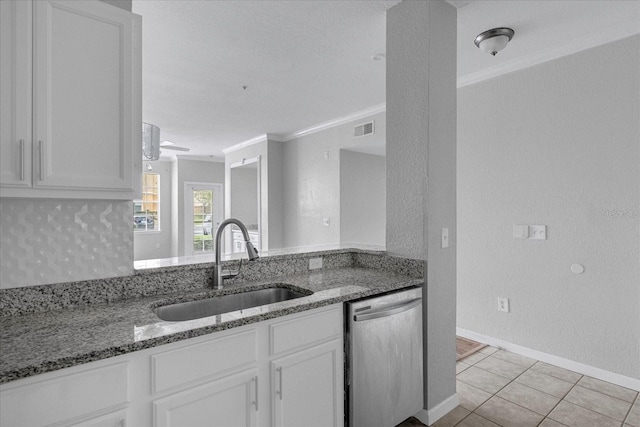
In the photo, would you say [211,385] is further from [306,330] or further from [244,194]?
[244,194]

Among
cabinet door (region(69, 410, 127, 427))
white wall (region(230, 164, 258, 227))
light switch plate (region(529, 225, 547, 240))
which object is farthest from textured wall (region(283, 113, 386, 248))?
cabinet door (region(69, 410, 127, 427))

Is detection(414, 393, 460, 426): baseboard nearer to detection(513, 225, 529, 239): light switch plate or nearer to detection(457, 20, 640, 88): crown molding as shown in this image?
detection(513, 225, 529, 239): light switch plate

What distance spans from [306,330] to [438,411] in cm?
122

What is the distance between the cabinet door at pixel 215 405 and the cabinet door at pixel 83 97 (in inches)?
34.6

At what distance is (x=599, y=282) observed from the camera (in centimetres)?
264

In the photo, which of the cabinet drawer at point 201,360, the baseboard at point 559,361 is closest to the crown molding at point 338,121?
the baseboard at point 559,361

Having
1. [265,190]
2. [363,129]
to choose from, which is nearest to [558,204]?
[363,129]

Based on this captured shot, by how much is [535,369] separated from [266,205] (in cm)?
443

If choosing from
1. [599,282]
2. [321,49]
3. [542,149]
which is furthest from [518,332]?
[321,49]

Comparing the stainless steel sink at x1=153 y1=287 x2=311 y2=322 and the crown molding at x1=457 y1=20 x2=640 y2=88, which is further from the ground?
the crown molding at x1=457 y1=20 x2=640 y2=88

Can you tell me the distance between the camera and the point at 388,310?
1889mm

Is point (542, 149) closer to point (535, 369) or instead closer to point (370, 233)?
point (535, 369)

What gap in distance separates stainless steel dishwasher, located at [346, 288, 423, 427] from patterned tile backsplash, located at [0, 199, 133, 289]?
1.18 meters

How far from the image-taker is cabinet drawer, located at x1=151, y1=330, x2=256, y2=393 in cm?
121
